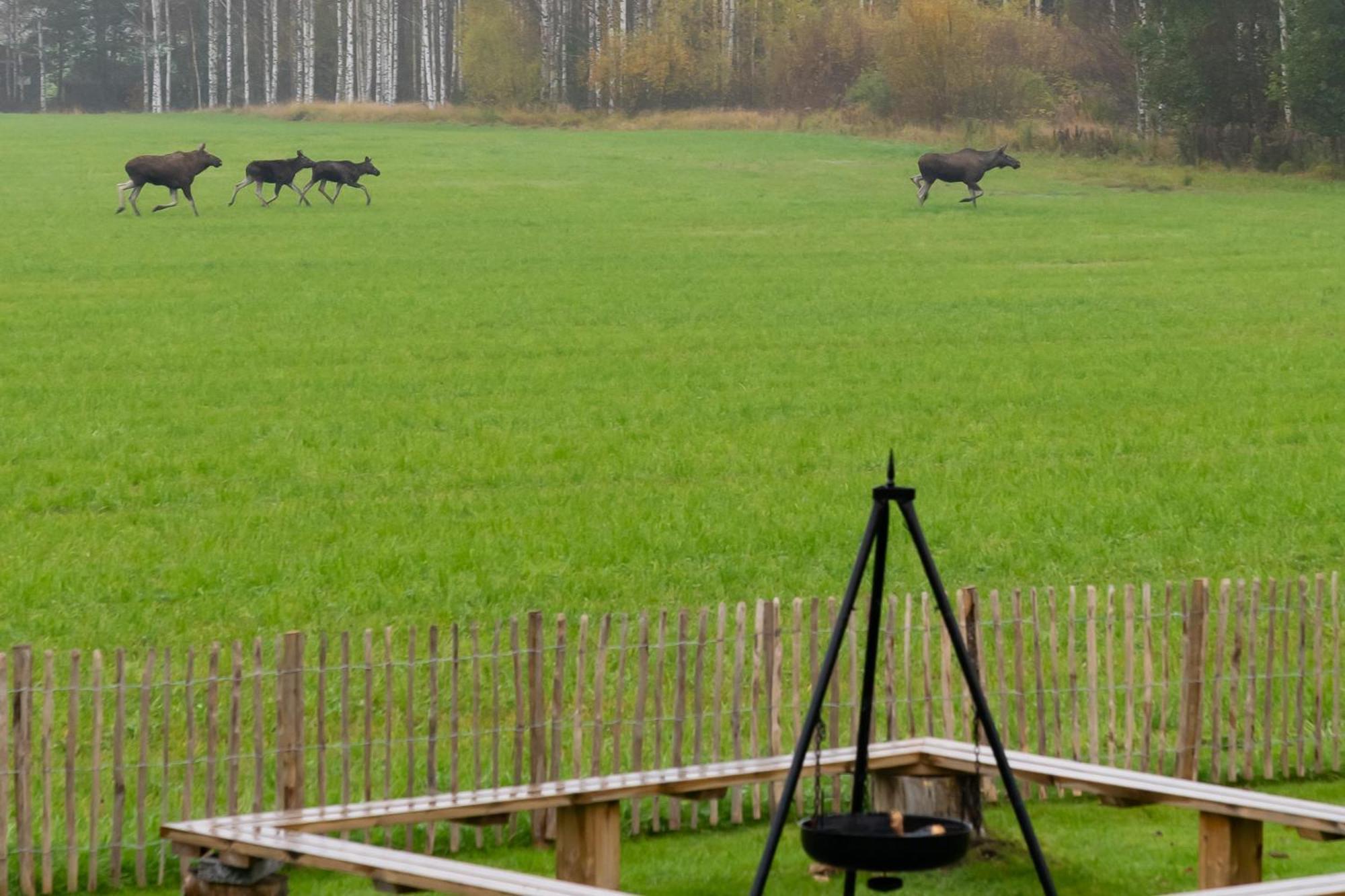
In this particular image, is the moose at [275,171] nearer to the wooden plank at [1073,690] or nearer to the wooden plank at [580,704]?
the wooden plank at [1073,690]

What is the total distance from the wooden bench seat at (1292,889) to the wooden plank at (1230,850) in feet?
2.74

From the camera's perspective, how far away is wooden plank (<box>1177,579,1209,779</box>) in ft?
29.8

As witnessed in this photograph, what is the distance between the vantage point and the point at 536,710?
27.3 ft

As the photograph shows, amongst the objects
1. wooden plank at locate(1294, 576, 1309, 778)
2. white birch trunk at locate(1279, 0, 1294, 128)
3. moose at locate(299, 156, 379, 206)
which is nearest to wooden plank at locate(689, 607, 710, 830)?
wooden plank at locate(1294, 576, 1309, 778)

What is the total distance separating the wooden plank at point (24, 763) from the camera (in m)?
7.60

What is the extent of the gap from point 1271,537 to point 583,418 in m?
7.63

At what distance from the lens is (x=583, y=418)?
65.4 feet

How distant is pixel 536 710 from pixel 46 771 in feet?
6.28

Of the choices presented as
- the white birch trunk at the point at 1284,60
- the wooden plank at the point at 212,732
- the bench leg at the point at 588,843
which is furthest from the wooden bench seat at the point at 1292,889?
the white birch trunk at the point at 1284,60

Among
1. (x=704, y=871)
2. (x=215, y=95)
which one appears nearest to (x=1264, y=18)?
(x=704, y=871)

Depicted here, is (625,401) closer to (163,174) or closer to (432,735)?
(432,735)

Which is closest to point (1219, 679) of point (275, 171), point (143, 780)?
point (143, 780)

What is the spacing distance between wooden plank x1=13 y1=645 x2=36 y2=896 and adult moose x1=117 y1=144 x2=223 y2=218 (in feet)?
117

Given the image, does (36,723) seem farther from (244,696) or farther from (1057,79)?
(1057,79)
